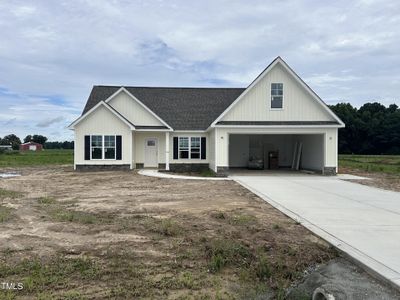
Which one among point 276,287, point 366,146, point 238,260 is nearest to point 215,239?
point 238,260

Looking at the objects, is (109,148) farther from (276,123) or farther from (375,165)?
(375,165)

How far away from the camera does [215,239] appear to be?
7473mm

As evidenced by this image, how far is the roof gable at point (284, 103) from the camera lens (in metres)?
22.7

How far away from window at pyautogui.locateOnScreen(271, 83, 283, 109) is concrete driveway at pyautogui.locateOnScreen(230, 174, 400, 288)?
7.58 meters

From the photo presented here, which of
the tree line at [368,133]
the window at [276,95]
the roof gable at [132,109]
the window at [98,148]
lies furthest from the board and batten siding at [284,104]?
the tree line at [368,133]

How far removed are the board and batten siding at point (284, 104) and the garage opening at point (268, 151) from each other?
434 cm

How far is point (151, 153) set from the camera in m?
27.6

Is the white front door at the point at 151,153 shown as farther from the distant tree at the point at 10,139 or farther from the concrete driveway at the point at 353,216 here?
the distant tree at the point at 10,139

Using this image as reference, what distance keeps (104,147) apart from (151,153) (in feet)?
11.4

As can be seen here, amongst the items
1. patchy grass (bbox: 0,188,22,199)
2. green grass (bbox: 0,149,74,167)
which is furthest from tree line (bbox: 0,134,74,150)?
patchy grass (bbox: 0,188,22,199)

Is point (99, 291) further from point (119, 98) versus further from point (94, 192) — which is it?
point (119, 98)

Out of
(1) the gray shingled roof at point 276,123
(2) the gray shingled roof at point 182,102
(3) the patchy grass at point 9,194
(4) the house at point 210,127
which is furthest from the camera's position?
(2) the gray shingled roof at point 182,102

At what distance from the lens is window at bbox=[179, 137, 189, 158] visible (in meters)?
27.1

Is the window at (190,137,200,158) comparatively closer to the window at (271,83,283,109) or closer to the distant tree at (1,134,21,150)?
the window at (271,83,283,109)
